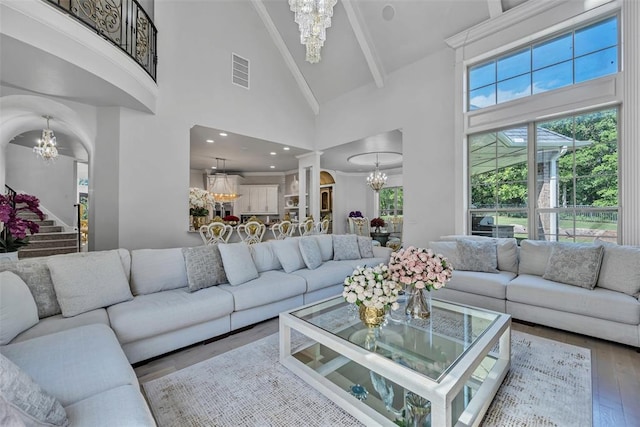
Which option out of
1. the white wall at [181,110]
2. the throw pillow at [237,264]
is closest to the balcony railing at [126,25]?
the white wall at [181,110]

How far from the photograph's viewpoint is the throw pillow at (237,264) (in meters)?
2.91

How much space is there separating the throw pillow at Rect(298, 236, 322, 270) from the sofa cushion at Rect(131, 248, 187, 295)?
1.50m

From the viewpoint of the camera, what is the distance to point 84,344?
5.27 ft

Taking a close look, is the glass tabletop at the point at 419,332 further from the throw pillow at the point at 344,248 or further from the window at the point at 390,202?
the window at the point at 390,202

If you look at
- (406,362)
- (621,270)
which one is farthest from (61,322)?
(621,270)

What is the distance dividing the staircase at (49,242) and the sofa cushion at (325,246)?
581 cm

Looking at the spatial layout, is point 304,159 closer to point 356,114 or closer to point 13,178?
point 356,114

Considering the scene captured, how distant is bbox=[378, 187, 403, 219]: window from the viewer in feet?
31.7

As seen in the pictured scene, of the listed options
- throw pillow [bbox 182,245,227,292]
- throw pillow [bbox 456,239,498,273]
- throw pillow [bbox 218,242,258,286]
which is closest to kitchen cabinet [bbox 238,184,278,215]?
throw pillow [bbox 218,242,258,286]

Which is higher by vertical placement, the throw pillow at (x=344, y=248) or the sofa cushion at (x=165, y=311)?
the throw pillow at (x=344, y=248)

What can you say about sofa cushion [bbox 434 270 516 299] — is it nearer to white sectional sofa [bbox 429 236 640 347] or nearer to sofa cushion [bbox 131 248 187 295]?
white sectional sofa [bbox 429 236 640 347]

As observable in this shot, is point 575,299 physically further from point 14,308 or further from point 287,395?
point 14,308

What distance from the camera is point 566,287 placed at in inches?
109

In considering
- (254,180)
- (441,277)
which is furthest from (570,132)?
(254,180)
